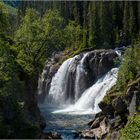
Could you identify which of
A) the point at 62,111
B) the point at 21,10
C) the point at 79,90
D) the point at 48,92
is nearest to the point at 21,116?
the point at 62,111

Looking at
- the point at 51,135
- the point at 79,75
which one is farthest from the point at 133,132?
the point at 79,75

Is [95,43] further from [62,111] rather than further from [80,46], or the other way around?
[62,111]

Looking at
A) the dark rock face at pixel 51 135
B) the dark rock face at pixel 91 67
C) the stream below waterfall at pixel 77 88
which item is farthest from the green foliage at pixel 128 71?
the dark rock face at pixel 91 67

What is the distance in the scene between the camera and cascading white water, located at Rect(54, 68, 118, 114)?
73062 millimetres

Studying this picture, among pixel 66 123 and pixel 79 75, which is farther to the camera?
pixel 79 75

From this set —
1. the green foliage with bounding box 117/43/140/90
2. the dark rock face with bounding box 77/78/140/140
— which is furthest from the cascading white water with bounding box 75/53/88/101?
the dark rock face with bounding box 77/78/140/140

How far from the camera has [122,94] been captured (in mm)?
53219

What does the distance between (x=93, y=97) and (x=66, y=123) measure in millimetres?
16235

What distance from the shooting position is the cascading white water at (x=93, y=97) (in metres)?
73.1

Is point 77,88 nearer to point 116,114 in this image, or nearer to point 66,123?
point 66,123

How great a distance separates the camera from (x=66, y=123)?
60.8 m

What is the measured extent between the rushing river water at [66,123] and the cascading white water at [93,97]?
14.0 ft

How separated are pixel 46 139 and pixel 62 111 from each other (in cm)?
2924

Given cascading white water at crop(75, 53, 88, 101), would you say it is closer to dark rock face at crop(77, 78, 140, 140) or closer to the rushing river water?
the rushing river water
